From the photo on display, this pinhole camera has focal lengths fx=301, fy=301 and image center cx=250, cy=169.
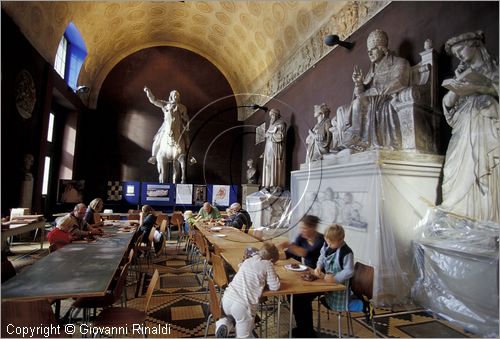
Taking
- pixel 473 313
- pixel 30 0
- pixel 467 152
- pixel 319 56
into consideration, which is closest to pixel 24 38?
pixel 30 0

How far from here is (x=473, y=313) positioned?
304 centimetres

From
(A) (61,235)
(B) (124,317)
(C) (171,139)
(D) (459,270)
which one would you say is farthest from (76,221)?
(C) (171,139)

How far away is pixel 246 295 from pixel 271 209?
249 inches

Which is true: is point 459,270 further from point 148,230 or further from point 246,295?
point 148,230

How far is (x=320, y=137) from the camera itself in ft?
20.9

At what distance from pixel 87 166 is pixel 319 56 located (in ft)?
32.8

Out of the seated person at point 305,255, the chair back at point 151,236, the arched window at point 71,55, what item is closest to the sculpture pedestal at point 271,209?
the chair back at point 151,236

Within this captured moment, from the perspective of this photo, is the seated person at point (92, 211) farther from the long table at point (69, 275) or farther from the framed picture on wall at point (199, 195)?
the framed picture on wall at point (199, 195)

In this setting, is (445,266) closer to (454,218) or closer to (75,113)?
(454,218)

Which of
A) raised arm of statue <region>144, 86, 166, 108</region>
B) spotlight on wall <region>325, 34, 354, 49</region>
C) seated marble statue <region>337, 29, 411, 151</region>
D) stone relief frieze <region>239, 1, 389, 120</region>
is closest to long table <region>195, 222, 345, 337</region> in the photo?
seated marble statue <region>337, 29, 411, 151</region>

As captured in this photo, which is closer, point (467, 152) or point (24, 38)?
point (467, 152)

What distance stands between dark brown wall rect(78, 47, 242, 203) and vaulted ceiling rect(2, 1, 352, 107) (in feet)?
1.49

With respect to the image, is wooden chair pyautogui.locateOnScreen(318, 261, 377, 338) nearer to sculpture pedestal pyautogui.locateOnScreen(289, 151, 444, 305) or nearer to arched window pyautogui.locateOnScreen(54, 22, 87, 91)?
sculpture pedestal pyautogui.locateOnScreen(289, 151, 444, 305)

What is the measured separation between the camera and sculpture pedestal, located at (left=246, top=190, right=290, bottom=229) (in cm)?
842
